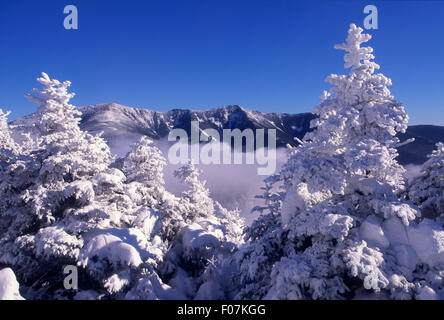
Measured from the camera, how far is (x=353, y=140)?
10.9 metres

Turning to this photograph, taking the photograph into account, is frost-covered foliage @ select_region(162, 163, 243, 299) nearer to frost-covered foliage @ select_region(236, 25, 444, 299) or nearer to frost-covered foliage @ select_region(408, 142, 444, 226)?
frost-covered foliage @ select_region(236, 25, 444, 299)

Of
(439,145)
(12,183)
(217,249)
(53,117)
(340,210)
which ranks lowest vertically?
(217,249)

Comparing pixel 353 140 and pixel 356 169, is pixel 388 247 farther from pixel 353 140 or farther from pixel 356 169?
pixel 353 140

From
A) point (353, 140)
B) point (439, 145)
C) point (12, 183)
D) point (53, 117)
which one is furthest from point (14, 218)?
point (439, 145)

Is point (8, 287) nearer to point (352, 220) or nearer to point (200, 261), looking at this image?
point (200, 261)

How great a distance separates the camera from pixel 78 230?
39.0 ft

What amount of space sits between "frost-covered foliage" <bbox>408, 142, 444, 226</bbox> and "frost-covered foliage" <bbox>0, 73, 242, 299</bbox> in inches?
400

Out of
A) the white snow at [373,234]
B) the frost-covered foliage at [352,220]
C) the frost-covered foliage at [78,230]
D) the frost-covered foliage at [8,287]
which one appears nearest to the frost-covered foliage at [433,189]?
the frost-covered foliage at [352,220]

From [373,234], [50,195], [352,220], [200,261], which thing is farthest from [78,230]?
[373,234]

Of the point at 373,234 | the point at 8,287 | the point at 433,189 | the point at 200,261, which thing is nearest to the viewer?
the point at 8,287

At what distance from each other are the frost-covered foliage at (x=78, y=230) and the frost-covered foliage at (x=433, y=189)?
400 inches

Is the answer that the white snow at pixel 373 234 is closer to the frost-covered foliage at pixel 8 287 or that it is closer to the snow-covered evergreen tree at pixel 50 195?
the snow-covered evergreen tree at pixel 50 195

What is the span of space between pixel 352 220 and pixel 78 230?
1134 cm
